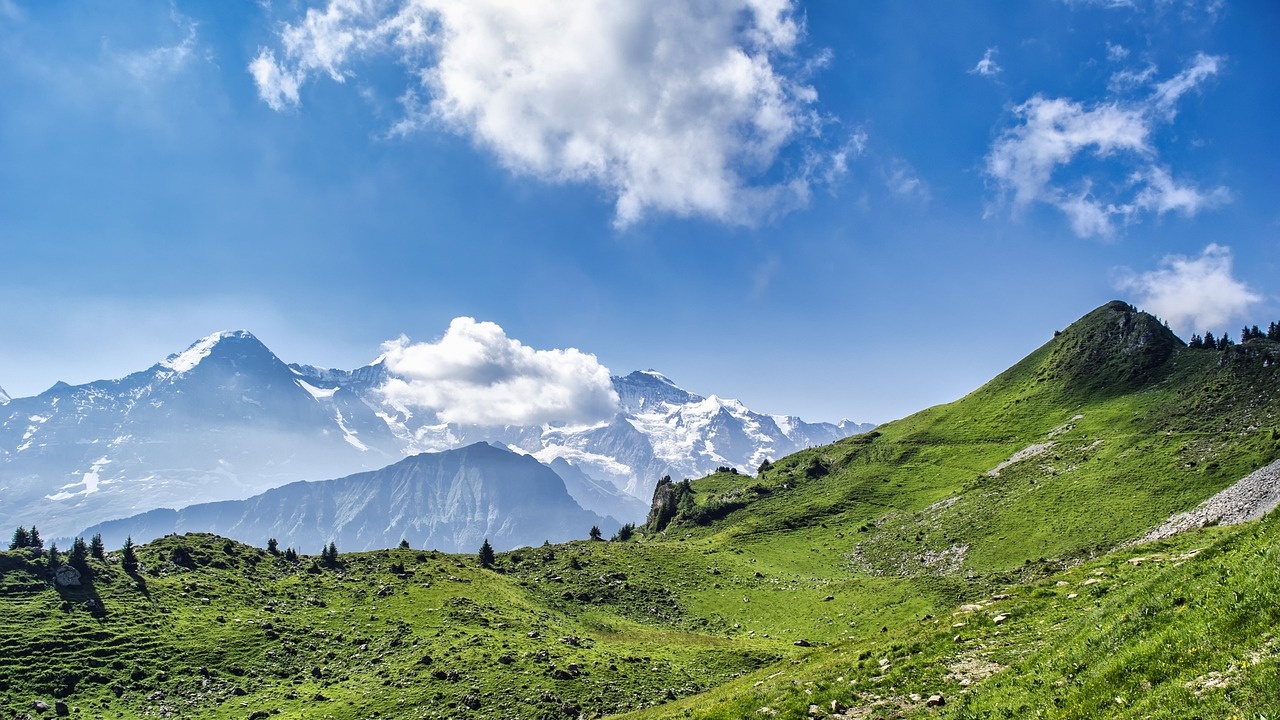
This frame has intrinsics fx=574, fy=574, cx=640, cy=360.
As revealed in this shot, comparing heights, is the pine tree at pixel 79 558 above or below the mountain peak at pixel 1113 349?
below

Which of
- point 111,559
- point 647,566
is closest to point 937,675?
point 647,566

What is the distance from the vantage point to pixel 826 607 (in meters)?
77.1

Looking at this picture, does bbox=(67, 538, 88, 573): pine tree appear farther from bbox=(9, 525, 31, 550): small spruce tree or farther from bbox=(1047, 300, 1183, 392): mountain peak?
bbox=(1047, 300, 1183, 392): mountain peak

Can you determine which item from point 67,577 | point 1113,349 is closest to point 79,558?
point 67,577

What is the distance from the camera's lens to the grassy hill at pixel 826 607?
18.2 m

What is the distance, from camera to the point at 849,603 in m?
75.5

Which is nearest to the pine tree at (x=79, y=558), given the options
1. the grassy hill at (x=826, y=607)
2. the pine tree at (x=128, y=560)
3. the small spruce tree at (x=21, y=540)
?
the grassy hill at (x=826, y=607)

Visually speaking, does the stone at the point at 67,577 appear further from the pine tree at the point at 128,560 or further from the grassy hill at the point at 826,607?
the pine tree at the point at 128,560

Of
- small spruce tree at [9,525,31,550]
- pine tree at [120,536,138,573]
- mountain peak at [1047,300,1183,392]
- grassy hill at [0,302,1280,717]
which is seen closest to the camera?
grassy hill at [0,302,1280,717]

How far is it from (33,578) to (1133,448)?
153049mm

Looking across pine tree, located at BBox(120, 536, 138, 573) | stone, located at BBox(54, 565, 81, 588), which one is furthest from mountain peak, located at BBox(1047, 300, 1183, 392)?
stone, located at BBox(54, 565, 81, 588)

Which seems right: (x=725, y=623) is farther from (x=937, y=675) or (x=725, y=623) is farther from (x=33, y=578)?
(x=33, y=578)

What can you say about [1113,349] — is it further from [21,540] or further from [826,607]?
[21,540]

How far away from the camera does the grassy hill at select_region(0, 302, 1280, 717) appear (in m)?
18.2
